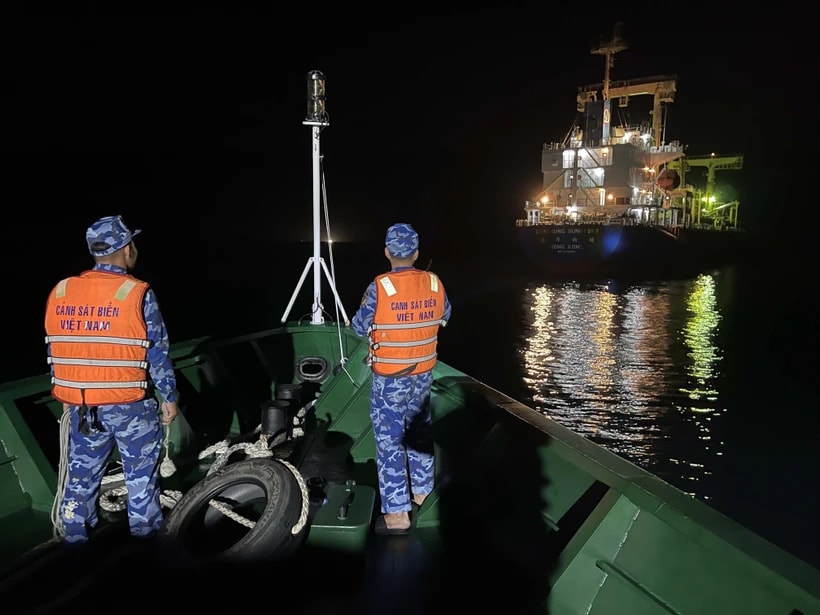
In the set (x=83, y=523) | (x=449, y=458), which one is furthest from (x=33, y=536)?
(x=449, y=458)

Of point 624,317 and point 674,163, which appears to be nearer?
point 624,317

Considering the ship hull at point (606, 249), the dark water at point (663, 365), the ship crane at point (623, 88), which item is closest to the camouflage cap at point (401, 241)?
the dark water at point (663, 365)

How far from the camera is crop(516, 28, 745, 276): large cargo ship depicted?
49312mm

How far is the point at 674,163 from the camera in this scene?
7006cm

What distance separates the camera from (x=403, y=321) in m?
3.61

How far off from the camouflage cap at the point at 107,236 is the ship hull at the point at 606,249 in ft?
160

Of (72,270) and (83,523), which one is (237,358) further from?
(72,270)

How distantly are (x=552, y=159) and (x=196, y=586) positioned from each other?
5975 cm

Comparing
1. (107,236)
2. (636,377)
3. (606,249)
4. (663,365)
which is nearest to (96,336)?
(107,236)

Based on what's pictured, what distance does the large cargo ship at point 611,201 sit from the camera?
4931 centimetres

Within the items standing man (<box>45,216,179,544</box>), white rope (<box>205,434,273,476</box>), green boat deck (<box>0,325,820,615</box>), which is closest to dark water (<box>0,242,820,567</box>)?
white rope (<box>205,434,273,476</box>)

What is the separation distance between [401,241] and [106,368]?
75.1 inches

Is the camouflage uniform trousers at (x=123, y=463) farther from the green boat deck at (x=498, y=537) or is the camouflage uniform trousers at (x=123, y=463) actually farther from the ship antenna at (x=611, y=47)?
the ship antenna at (x=611, y=47)

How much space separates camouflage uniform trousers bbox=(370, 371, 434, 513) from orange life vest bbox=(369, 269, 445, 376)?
0.12 meters
